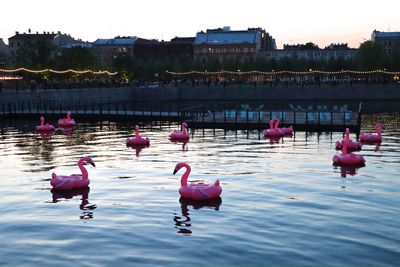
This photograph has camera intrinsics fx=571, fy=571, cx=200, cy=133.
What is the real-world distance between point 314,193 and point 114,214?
27.1ft

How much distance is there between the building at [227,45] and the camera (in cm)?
A: 16838

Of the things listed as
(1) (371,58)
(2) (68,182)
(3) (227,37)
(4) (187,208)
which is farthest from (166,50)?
(4) (187,208)

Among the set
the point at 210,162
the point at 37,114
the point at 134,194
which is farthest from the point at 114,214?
the point at 37,114

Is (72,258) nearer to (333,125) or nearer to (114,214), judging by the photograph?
(114,214)

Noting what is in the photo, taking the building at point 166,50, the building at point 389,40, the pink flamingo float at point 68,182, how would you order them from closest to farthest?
1. the pink flamingo float at point 68,182
2. the building at point 389,40
3. the building at point 166,50

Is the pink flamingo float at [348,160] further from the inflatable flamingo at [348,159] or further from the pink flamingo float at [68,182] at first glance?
the pink flamingo float at [68,182]

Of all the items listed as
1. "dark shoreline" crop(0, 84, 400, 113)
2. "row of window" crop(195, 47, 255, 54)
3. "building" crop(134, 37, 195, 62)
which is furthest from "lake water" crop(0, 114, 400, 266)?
"building" crop(134, 37, 195, 62)

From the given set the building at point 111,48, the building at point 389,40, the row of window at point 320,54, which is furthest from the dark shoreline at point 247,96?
the row of window at point 320,54

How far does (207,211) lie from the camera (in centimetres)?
2091

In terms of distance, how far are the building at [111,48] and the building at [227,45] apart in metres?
20.7

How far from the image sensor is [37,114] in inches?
2562

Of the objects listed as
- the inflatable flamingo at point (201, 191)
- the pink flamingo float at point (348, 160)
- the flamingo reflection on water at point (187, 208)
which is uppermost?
the pink flamingo float at point (348, 160)

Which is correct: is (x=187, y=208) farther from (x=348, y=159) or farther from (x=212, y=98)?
(x=212, y=98)

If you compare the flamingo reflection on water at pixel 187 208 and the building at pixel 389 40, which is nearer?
the flamingo reflection on water at pixel 187 208
